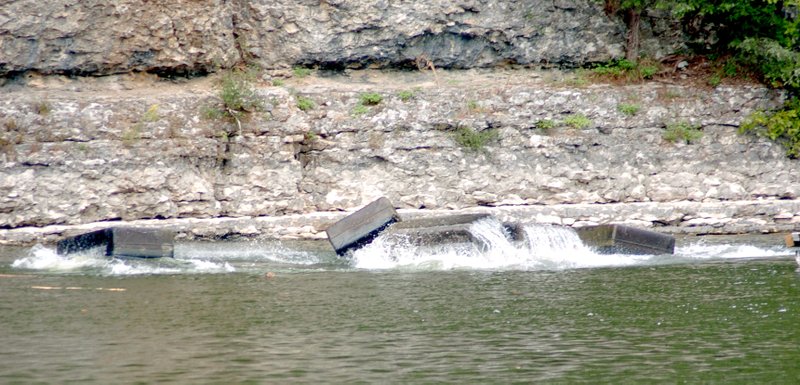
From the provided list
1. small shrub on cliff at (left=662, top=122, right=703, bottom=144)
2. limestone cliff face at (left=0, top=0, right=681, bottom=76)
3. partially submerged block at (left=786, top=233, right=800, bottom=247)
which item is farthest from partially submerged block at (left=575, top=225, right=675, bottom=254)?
limestone cliff face at (left=0, top=0, right=681, bottom=76)

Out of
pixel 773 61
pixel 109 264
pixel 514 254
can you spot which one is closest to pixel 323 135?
pixel 514 254

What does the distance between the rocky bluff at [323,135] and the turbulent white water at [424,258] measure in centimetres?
196

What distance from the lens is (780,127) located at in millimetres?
17281

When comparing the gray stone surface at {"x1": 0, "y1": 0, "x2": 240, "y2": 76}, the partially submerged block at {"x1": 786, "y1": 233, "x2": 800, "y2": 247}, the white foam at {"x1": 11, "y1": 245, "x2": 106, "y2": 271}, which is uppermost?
the gray stone surface at {"x1": 0, "y1": 0, "x2": 240, "y2": 76}

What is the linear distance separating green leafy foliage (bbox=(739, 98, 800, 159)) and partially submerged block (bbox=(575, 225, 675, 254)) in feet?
15.4

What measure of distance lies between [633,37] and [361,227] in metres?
7.88

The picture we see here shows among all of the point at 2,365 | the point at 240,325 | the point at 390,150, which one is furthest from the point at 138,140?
the point at 2,365

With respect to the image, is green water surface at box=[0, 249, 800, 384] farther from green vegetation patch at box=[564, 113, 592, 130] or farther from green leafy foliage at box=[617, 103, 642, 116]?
green leafy foliage at box=[617, 103, 642, 116]

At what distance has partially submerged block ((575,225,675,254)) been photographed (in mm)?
13477

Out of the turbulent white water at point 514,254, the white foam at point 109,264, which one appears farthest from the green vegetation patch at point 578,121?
the white foam at point 109,264

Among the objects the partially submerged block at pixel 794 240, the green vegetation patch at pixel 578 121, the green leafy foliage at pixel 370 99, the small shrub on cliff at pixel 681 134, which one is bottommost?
the partially submerged block at pixel 794 240

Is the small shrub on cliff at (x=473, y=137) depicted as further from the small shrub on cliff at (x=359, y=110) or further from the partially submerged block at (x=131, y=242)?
the partially submerged block at (x=131, y=242)

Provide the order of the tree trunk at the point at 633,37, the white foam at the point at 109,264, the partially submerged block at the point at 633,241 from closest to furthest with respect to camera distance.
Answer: the white foam at the point at 109,264
the partially submerged block at the point at 633,241
the tree trunk at the point at 633,37

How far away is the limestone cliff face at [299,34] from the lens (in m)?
17.3
